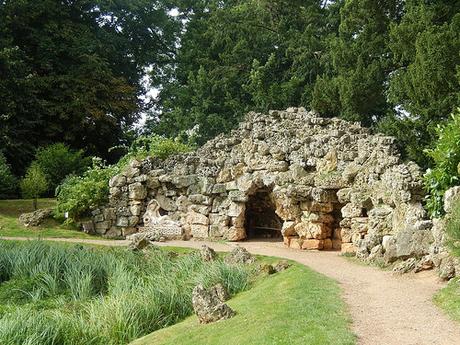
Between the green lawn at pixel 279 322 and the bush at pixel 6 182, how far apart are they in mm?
17981

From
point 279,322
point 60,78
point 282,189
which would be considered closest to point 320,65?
point 282,189

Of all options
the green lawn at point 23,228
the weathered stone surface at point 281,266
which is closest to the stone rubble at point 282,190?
the green lawn at point 23,228

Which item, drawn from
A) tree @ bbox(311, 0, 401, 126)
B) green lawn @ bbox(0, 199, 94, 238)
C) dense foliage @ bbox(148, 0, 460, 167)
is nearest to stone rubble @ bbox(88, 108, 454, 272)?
green lawn @ bbox(0, 199, 94, 238)

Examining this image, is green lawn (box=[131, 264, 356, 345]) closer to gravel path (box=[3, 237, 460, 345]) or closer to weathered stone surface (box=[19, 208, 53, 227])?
gravel path (box=[3, 237, 460, 345])

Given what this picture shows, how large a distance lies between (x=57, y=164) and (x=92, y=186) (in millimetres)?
5889

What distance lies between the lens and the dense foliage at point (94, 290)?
8266 millimetres

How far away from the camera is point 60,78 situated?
1124 inches

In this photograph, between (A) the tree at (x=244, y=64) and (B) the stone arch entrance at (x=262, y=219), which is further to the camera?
(A) the tree at (x=244, y=64)

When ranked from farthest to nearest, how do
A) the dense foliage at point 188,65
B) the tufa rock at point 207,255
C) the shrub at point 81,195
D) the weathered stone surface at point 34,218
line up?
the dense foliage at point 188,65, the shrub at point 81,195, the weathered stone surface at point 34,218, the tufa rock at point 207,255

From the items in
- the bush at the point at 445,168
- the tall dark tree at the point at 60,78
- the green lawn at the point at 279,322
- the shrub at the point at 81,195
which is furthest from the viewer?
the tall dark tree at the point at 60,78

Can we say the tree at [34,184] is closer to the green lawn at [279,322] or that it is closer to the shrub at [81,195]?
the shrub at [81,195]

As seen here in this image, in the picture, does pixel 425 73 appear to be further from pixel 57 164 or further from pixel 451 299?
pixel 57 164

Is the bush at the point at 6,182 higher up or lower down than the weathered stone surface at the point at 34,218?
higher up

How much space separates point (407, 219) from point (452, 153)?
7.46ft
